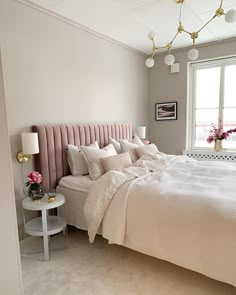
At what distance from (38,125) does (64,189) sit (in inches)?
33.0

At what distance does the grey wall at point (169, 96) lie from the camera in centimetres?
446

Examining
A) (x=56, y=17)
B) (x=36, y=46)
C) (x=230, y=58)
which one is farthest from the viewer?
(x=230, y=58)

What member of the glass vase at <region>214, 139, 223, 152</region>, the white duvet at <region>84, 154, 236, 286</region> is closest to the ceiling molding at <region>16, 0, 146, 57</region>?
the white duvet at <region>84, 154, 236, 286</region>

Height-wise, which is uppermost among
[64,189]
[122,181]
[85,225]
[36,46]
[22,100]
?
[36,46]

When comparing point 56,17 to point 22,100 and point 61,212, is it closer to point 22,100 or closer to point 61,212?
point 22,100

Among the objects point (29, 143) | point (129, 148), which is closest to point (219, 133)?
point (129, 148)

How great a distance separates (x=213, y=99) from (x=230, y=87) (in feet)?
1.19

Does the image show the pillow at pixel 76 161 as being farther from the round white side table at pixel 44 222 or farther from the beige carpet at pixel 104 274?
the beige carpet at pixel 104 274

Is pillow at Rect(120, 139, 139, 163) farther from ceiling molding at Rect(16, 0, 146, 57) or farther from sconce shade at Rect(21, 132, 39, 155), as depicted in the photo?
ceiling molding at Rect(16, 0, 146, 57)

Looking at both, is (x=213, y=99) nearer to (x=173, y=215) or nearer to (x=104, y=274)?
(x=173, y=215)

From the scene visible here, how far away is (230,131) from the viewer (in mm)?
4070

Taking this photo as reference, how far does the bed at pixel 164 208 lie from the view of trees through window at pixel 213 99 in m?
1.69

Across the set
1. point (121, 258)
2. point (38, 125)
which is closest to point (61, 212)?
point (121, 258)

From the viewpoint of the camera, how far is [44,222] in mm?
2199
